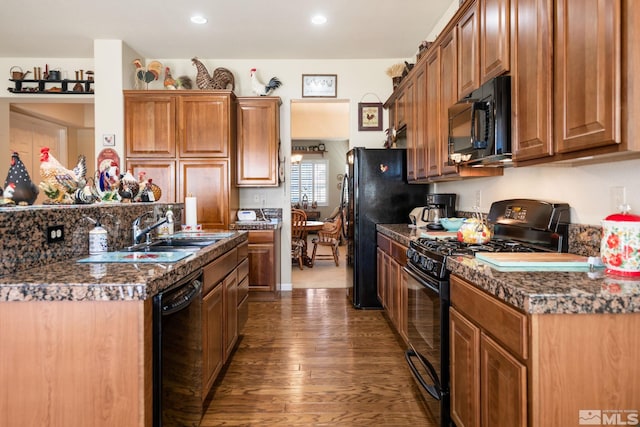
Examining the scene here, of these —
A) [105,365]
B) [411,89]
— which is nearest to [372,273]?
[411,89]

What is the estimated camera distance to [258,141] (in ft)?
15.2

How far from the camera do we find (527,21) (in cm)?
174

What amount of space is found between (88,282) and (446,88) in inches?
98.3

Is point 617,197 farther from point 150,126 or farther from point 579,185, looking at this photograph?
point 150,126

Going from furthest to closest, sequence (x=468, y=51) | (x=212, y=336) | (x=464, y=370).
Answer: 1. (x=468, y=51)
2. (x=212, y=336)
3. (x=464, y=370)

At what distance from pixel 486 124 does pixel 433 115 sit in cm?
108

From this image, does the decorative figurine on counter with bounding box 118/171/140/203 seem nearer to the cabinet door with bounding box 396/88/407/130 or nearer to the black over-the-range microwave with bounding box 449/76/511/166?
the black over-the-range microwave with bounding box 449/76/511/166

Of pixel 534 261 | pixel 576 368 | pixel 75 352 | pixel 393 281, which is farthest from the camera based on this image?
pixel 393 281

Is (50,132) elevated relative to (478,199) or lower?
elevated

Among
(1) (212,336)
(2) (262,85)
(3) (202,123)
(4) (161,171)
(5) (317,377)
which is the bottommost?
(5) (317,377)

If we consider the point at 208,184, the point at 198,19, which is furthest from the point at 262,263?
the point at 198,19

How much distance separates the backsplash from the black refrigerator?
7.61ft

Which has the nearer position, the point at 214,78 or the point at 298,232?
the point at 214,78

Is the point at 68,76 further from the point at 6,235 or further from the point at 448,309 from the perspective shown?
the point at 448,309
